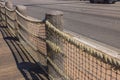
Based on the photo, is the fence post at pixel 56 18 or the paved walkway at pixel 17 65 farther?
the paved walkway at pixel 17 65

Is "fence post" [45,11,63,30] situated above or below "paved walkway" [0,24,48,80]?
above

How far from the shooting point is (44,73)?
6.80 meters

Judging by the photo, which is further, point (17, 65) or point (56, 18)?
point (17, 65)

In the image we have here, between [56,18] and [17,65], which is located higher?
[56,18]

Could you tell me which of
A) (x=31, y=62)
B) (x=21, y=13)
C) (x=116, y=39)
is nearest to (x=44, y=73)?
(x=31, y=62)

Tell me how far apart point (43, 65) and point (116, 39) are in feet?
20.6

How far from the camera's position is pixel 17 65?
7.75 meters

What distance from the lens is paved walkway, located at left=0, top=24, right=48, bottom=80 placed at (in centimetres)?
677

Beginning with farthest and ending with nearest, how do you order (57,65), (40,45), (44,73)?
(40,45) < (44,73) < (57,65)

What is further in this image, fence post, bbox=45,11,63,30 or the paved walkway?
the paved walkway

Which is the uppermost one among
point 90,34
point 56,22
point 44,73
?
point 56,22

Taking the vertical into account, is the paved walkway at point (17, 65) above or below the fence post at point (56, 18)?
below

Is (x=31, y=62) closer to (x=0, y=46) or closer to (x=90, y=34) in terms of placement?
(x=0, y=46)

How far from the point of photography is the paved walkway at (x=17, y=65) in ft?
22.2
